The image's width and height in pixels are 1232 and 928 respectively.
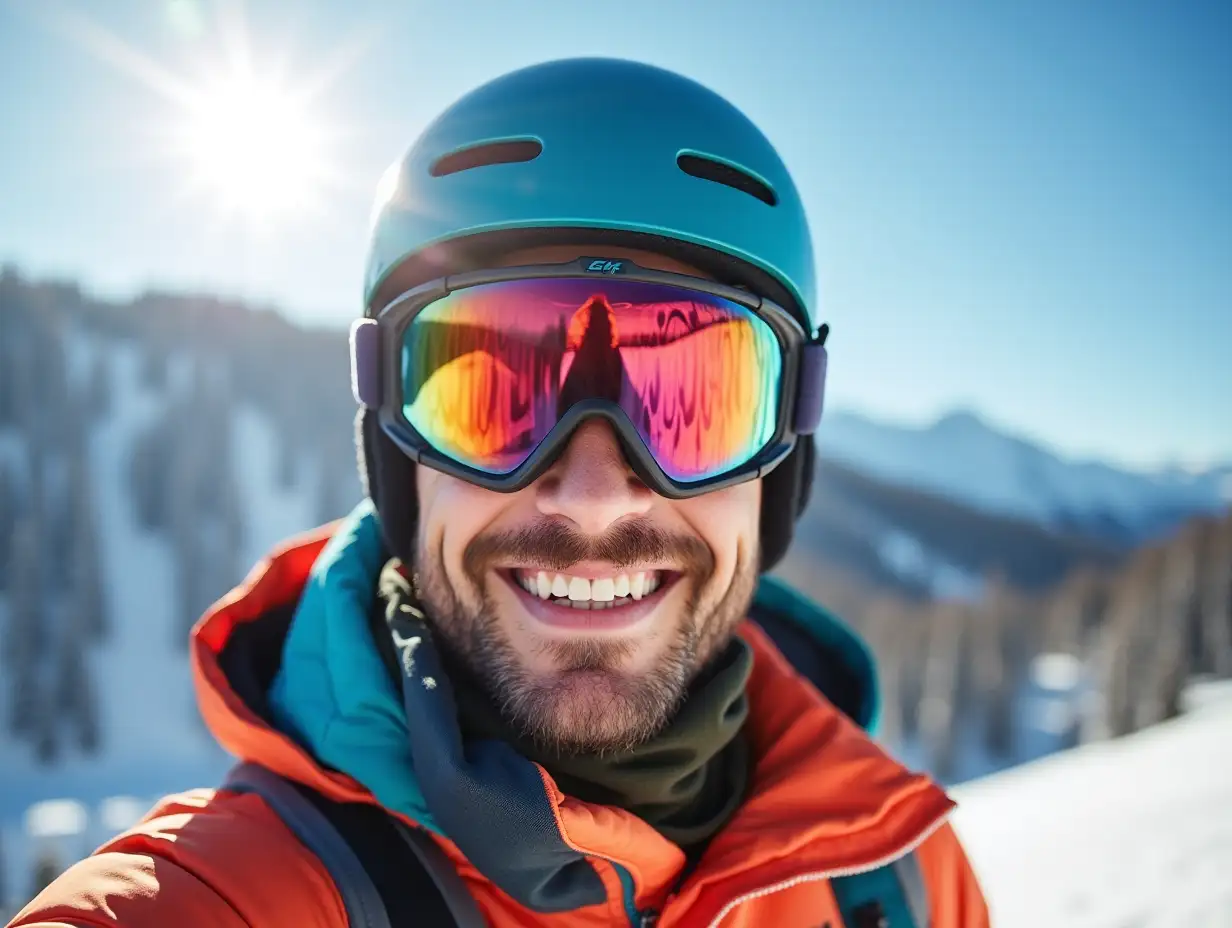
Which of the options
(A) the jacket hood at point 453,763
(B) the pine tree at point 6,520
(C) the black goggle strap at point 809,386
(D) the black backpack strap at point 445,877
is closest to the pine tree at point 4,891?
(B) the pine tree at point 6,520

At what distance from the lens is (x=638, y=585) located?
1582 millimetres

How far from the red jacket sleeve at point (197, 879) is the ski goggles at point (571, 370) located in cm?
85

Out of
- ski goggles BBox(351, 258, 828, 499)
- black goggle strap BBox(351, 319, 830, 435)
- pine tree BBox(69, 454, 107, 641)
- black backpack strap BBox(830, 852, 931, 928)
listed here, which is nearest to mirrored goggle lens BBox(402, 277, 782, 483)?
ski goggles BBox(351, 258, 828, 499)

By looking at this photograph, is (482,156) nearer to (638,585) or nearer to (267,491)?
(638,585)

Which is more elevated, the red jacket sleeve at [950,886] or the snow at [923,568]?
the red jacket sleeve at [950,886]

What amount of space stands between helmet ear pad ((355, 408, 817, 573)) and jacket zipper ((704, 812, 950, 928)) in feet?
2.86

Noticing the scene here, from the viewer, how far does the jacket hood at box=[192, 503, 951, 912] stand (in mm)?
1259

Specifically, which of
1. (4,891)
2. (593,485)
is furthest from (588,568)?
(4,891)

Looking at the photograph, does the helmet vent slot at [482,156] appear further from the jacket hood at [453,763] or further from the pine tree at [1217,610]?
the pine tree at [1217,610]

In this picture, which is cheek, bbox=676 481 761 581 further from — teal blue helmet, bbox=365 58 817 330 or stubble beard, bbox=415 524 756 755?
teal blue helmet, bbox=365 58 817 330

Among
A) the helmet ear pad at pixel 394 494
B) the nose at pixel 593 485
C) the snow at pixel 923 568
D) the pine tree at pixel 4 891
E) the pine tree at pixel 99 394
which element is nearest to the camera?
the nose at pixel 593 485

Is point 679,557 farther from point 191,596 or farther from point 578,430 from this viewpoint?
point 191,596

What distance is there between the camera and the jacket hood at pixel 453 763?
4.13 ft

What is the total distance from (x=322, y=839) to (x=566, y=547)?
0.77 meters
